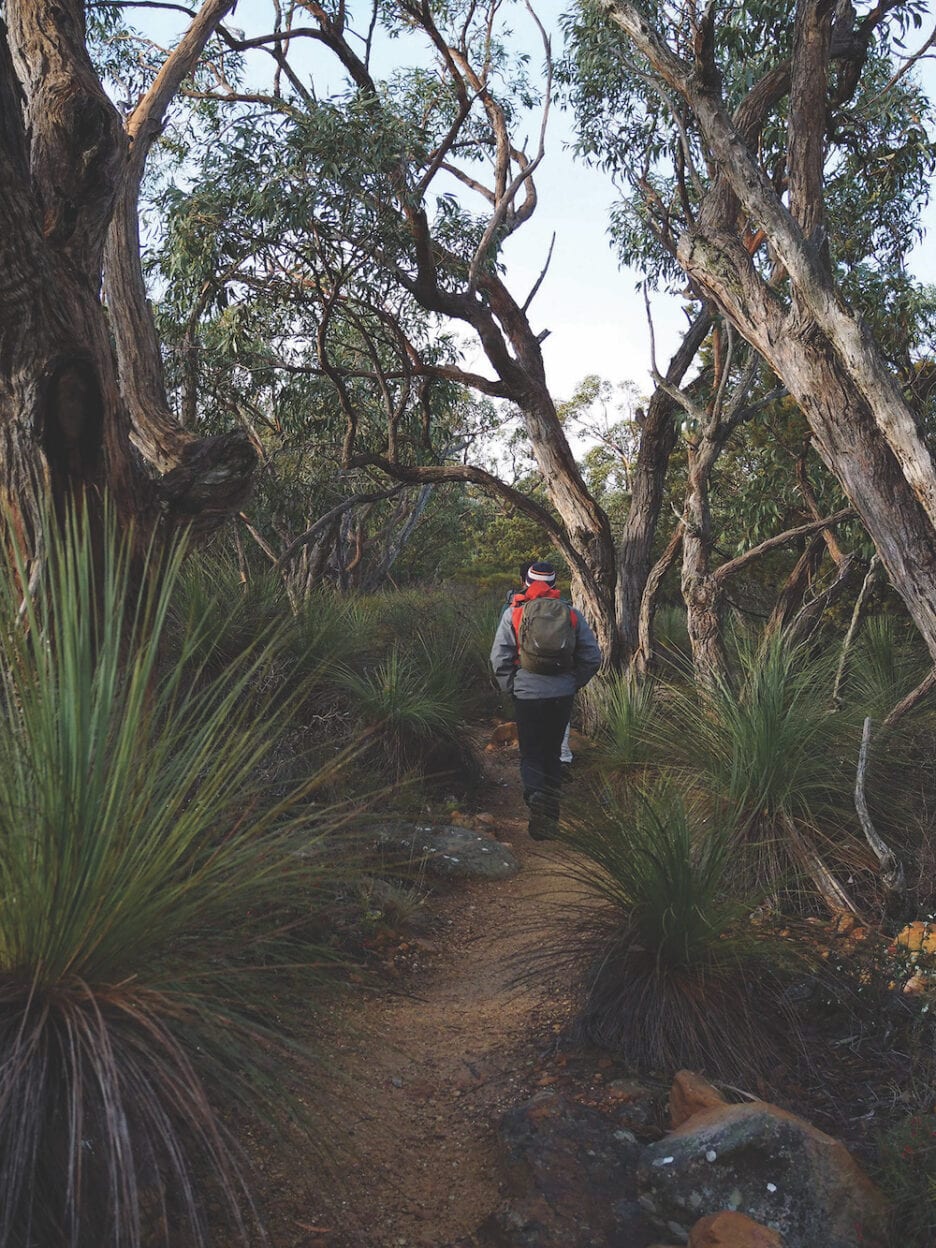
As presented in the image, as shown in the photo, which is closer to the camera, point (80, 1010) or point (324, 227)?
point (80, 1010)

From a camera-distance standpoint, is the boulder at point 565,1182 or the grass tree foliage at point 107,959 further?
the boulder at point 565,1182

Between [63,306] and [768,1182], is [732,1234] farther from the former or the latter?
[63,306]

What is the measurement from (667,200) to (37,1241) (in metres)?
11.7

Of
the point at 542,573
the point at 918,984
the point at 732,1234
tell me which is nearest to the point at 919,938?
the point at 918,984

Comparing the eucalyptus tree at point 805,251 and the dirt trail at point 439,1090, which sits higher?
→ the eucalyptus tree at point 805,251

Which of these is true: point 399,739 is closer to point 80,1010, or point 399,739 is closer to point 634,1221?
point 634,1221

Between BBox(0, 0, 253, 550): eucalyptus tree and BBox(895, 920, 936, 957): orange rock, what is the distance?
3.43 metres

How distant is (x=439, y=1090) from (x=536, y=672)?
3.56 metres

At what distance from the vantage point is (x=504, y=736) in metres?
9.99

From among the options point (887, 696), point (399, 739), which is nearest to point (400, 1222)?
point (399, 739)

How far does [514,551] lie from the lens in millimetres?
22922

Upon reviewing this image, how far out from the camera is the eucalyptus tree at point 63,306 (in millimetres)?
4043

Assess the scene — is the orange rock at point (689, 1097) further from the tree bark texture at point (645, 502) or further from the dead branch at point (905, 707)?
the tree bark texture at point (645, 502)

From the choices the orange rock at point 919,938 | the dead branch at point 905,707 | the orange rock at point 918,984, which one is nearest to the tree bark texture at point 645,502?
the dead branch at point 905,707
